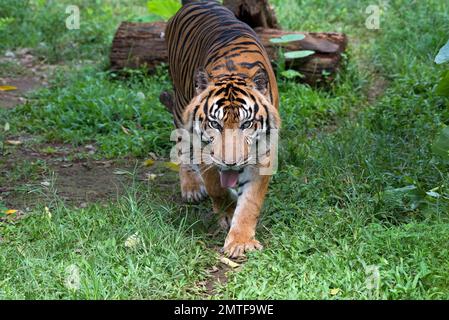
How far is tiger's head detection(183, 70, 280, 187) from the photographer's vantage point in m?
4.14

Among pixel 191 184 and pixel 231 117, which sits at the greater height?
pixel 231 117

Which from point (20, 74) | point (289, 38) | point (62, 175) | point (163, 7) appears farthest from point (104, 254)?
point (163, 7)

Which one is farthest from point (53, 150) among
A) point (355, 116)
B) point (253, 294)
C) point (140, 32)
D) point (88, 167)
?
point (253, 294)

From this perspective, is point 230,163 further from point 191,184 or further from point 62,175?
point 62,175

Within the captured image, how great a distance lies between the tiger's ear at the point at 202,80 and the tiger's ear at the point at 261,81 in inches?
10.5

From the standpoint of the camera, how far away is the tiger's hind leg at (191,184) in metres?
5.13

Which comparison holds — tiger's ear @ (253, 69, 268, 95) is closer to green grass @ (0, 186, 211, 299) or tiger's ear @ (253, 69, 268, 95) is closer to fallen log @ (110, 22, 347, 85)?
green grass @ (0, 186, 211, 299)

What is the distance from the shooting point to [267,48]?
7.32m

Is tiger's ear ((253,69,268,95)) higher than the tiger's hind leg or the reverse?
higher

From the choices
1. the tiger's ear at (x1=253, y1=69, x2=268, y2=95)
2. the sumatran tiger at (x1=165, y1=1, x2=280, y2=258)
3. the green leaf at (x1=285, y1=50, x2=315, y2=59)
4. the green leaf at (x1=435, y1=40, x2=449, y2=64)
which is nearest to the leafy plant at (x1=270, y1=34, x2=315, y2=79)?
the green leaf at (x1=285, y1=50, x2=315, y2=59)

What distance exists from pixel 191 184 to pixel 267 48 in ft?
8.35

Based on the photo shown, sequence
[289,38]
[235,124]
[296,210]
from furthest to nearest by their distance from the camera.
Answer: [289,38], [296,210], [235,124]

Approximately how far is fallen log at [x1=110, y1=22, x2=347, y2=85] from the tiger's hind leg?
2.32m
